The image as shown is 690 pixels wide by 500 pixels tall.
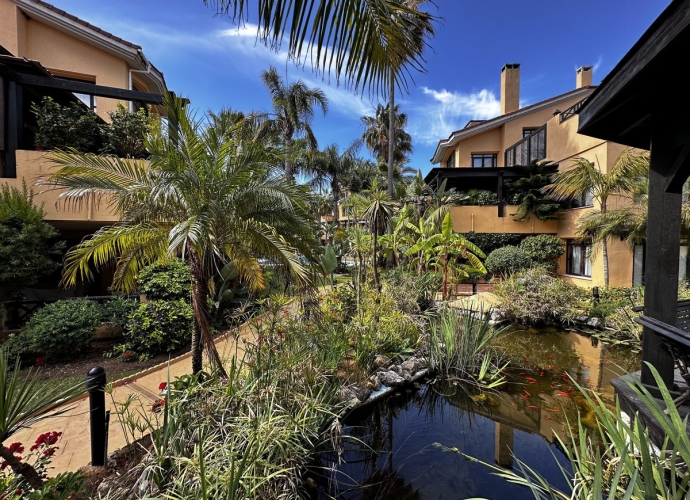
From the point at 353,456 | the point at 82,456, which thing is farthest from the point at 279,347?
the point at 82,456

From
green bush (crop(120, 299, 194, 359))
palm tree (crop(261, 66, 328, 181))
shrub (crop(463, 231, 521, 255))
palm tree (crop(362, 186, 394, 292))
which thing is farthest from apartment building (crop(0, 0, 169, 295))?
shrub (crop(463, 231, 521, 255))

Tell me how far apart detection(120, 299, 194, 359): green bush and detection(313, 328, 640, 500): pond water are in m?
5.37

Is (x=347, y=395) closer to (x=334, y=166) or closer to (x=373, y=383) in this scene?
(x=373, y=383)

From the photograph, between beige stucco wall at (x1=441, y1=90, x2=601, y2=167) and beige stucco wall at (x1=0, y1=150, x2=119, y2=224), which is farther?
beige stucco wall at (x1=441, y1=90, x2=601, y2=167)

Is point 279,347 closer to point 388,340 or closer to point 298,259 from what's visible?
point 298,259

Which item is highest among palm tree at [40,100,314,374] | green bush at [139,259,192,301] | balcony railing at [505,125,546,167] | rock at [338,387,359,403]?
balcony railing at [505,125,546,167]

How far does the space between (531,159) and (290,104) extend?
57.8ft

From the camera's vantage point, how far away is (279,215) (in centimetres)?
550

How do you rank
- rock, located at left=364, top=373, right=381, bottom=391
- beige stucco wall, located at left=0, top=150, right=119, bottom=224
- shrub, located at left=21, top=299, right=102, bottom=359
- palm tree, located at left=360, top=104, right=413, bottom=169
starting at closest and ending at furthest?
rock, located at left=364, top=373, right=381, bottom=391 < shrub, located at left=21, top=299, right=102, bottom=359 < beige stucco wall, located at left=0, top=150, right=119, bottom=224 < palm tree, located at left=360, top=104, right=413, bottom=169

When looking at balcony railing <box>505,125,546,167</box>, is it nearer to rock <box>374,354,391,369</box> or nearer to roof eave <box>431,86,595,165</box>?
roof eave <box>431,86,595,165</box>

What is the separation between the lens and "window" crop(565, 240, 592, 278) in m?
16.0

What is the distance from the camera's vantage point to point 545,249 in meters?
17.5

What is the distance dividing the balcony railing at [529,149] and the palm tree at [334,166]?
14758mm

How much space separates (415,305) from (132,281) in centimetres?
746
